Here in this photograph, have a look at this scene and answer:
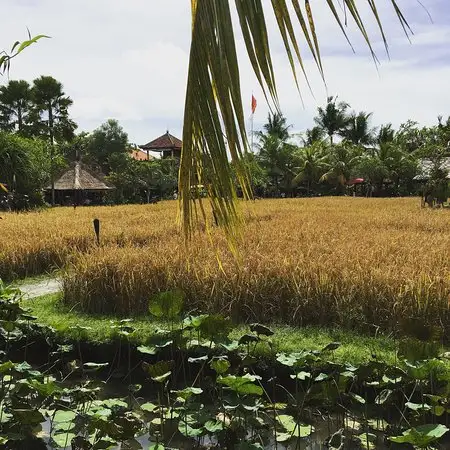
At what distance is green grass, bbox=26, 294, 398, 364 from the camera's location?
12.3 ft

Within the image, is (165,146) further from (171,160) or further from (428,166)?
(428,166)

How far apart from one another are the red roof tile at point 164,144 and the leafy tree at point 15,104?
26.6 feet

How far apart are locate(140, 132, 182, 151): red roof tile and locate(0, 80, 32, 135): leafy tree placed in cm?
809

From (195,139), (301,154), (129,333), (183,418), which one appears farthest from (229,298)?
(301,154)

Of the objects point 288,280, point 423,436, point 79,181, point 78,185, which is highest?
point 79,181

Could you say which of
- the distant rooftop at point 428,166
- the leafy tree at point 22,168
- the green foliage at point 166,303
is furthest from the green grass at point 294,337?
the leafy tree at point 22,168

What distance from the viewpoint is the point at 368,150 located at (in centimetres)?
3725

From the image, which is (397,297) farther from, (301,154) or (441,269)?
(301,154)

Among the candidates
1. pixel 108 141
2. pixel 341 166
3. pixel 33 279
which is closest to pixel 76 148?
pixel 108 141

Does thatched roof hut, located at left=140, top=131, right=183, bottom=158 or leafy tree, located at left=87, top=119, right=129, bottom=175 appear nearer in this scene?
leafy tree, located at left=87, top=119, right=129, bottom=175

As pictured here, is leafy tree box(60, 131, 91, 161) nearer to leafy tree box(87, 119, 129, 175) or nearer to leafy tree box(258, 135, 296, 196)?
leafy tree box(87, 119, 129, 175)

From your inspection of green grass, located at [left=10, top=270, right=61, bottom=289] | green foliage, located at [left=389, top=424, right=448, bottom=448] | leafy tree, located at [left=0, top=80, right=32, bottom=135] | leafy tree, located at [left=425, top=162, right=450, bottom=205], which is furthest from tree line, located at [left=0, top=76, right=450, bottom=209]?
green foliage, located at [left=389, top=424, right=448, bottom=448]

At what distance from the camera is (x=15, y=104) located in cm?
3081

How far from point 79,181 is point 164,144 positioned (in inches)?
296
